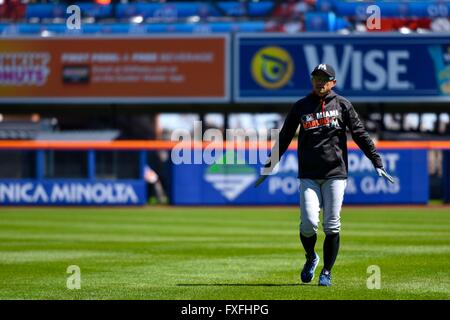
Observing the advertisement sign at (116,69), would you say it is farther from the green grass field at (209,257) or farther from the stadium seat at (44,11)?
the green grass field at (209,257)

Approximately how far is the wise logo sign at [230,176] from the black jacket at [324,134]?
21162 millimetres

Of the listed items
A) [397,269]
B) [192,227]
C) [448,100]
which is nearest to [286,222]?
[192,227]

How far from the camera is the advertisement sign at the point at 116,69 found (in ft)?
122

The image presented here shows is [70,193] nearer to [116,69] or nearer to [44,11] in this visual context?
[116,69]

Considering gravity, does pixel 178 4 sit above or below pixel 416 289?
above

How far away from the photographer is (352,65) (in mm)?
35781

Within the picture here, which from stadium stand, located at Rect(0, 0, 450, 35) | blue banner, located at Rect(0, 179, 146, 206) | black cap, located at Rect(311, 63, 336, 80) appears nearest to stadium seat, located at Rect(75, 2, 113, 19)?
stadium stand, located at Rect(0, 0, 450, 35)

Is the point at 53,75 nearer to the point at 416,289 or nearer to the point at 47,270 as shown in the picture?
the point at 47,270

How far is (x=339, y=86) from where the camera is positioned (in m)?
35.9

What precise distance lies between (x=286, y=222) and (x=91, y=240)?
21.6 feet

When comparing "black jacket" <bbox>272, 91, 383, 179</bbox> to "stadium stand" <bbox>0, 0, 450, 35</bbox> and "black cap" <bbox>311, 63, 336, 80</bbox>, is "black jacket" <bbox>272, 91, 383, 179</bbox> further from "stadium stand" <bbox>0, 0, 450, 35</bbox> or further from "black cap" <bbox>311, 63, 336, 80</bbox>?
"stadium stand" <bbox>0, 0, 450, 35</bbox>

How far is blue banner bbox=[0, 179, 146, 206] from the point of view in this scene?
3047 centimetres

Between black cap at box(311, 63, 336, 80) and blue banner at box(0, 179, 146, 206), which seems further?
blue banner at box(0, 179, 146, 206)

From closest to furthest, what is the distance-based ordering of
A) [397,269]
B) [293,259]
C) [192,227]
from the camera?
[397,269] < [293,259] < [192,227]
